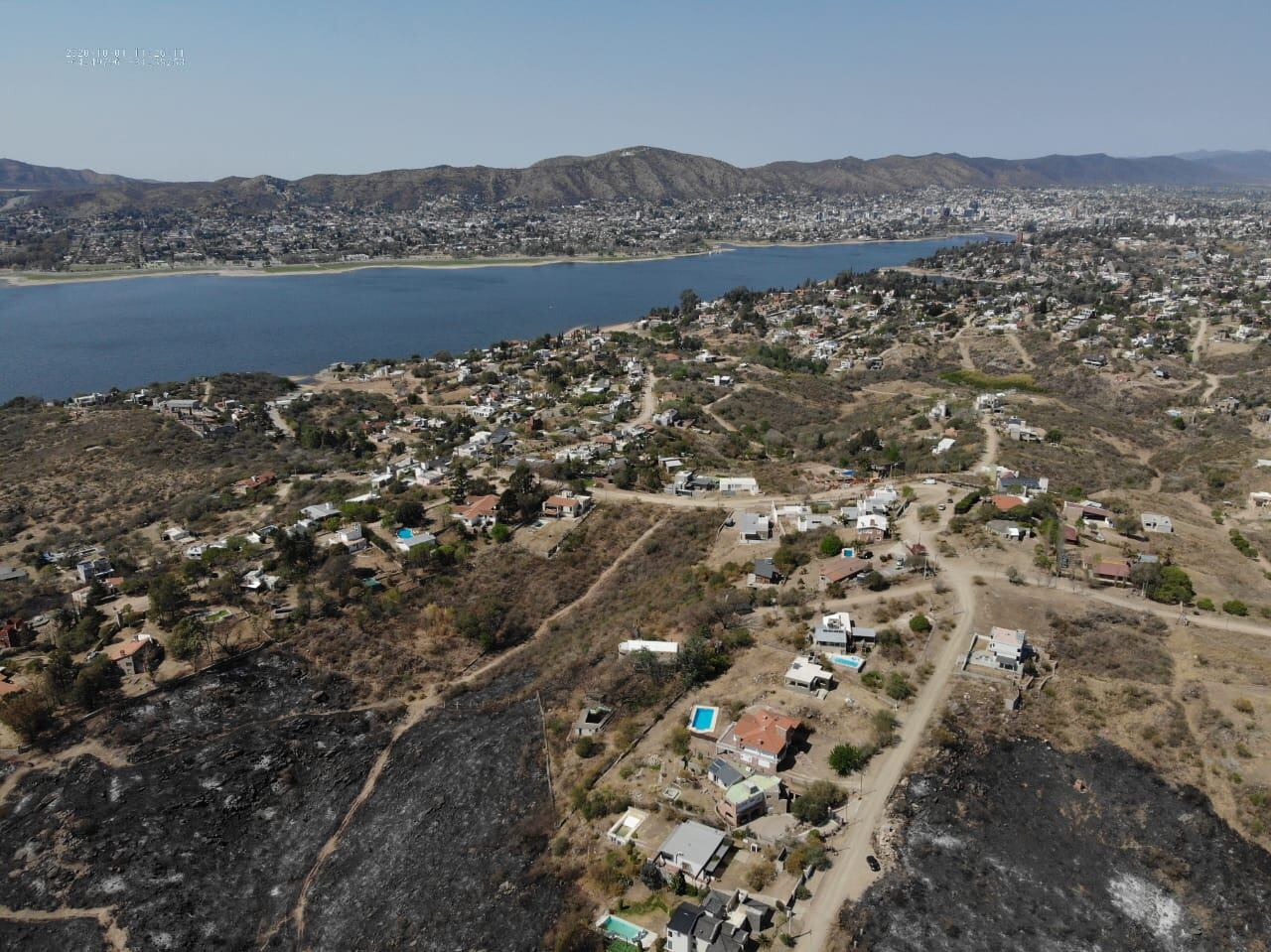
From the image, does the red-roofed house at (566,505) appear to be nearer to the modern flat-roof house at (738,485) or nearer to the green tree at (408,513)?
the green tree at (408,513)

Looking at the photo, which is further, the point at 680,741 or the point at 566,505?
the point at 566,505

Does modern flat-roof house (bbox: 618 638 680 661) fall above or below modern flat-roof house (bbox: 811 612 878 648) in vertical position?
below

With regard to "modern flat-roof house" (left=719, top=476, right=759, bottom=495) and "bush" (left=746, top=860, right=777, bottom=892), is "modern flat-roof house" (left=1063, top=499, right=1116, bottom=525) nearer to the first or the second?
"modern flat-roof house" (left=719, top=476, right=759, bottom=495)

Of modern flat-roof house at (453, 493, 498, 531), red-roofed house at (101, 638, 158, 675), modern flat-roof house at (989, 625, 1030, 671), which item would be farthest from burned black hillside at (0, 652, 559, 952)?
modern flat-roof house at (989, 625, 1030, 671)

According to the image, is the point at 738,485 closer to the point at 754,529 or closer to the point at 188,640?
the point at 754,529

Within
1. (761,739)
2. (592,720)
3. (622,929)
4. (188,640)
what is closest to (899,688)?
(761,739)
